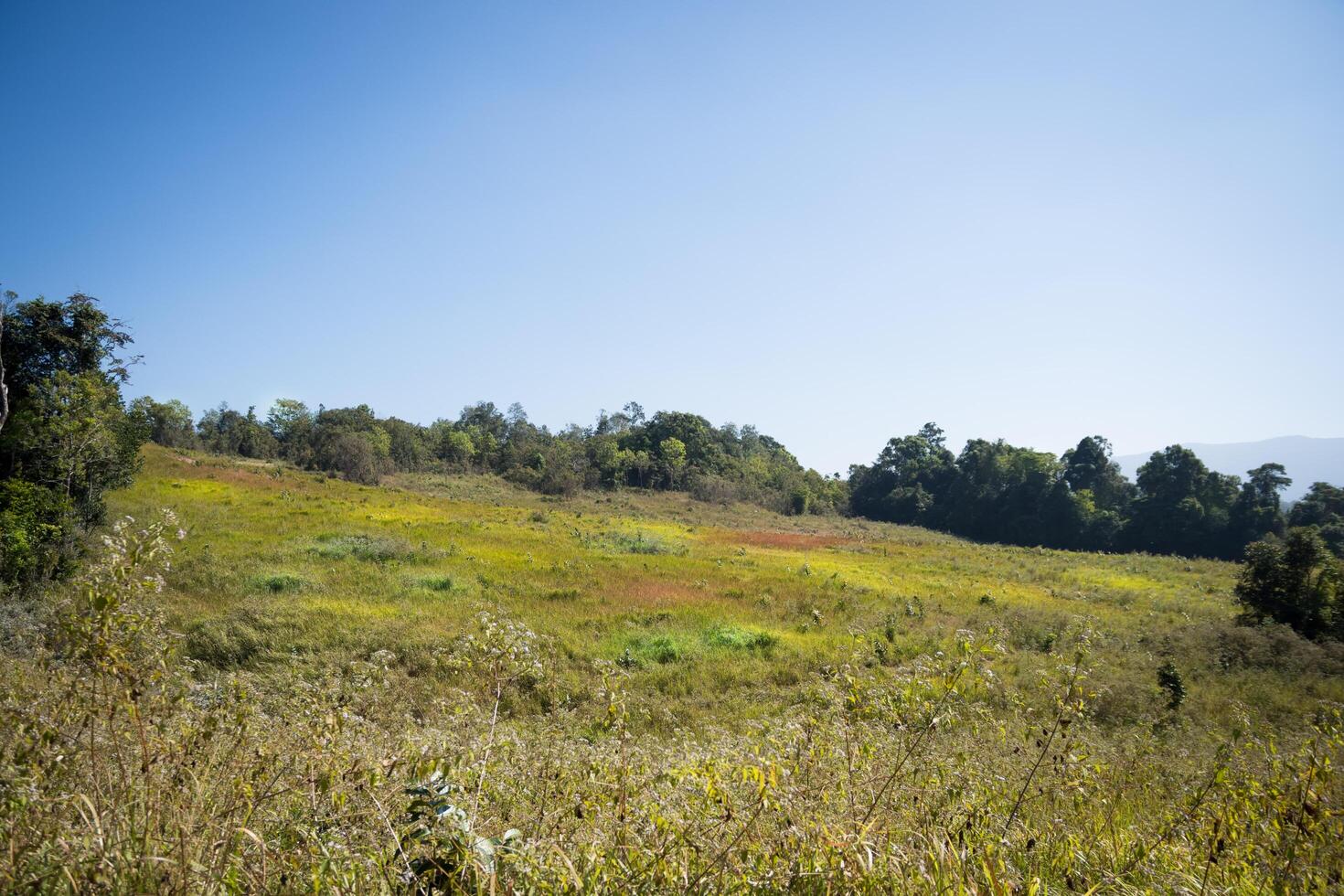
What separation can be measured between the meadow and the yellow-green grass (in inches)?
5.3

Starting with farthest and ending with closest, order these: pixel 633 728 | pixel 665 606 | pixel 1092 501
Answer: pixel 1092 501 < pixel 665 606 < pixel 633 728

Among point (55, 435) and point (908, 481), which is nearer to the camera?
point (55, 435)

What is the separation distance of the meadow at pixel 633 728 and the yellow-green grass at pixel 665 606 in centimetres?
13

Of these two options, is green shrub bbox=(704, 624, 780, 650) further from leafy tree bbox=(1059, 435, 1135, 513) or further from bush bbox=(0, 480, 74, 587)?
leafy tree bbox=(1059, 435, 1135, 513)

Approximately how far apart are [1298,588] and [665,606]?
17.1 metres

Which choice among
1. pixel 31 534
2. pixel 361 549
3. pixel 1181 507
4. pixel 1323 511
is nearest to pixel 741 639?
pixel 361 549

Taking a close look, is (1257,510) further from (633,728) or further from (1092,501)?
(633,728)

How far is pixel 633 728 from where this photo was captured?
8812mm

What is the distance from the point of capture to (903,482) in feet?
251

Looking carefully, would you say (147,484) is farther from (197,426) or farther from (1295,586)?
(197,426)

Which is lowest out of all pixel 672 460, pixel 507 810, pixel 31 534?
pixel 507 810

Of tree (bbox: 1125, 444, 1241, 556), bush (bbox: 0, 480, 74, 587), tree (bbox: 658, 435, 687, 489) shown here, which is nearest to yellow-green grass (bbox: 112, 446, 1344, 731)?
bush (bbox: 0, 480, 74, 587)

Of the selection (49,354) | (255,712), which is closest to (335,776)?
(255,712)

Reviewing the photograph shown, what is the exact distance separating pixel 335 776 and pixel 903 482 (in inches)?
3152
